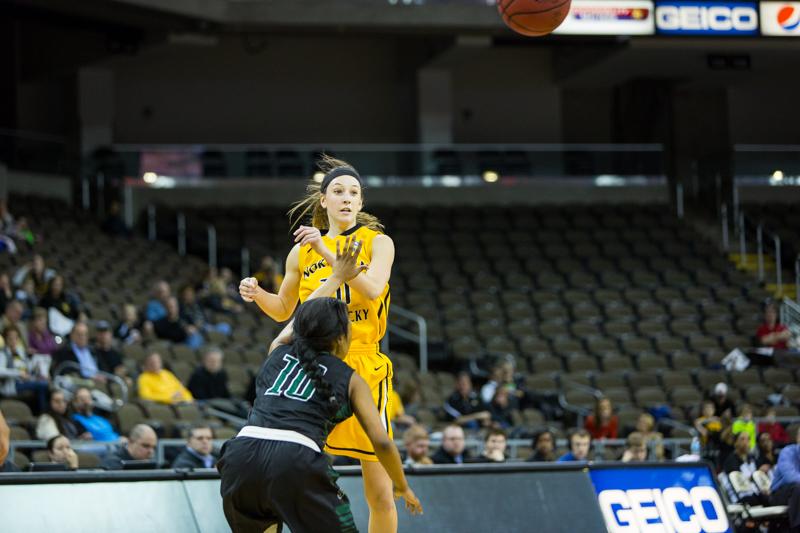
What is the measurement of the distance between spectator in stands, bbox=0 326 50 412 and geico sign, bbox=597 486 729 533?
6415 millimetres

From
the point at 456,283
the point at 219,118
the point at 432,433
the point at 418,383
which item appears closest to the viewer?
the point at 432,433

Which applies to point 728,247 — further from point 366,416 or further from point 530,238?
point 366,416

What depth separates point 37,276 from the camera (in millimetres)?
14047

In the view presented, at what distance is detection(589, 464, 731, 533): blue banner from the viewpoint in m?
6.89

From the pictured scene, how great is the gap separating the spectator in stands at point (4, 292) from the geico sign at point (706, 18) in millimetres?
11265

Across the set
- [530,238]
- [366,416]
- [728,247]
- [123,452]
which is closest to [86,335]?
[123,452]

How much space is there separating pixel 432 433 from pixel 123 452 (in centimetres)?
367

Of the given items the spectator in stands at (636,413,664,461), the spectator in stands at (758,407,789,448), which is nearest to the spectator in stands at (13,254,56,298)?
the spectator in stands at (636,413,664,461)

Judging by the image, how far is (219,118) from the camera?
25.2 m

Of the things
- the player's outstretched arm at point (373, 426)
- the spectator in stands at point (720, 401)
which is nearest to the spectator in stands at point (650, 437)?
the spectator in stands at point (720, 401)

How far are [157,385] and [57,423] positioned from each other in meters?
1.89

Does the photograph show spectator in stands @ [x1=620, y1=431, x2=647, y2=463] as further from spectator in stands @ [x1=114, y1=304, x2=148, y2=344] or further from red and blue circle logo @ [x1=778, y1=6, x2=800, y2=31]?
red and blue circle logo @ [x1=778, y1=6, x2=800, y2=31]

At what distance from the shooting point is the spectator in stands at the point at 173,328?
14266 millimetres

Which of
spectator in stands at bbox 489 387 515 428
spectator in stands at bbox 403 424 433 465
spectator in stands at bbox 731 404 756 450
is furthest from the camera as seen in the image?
spectator in stands at bbox 489 387 515 428
